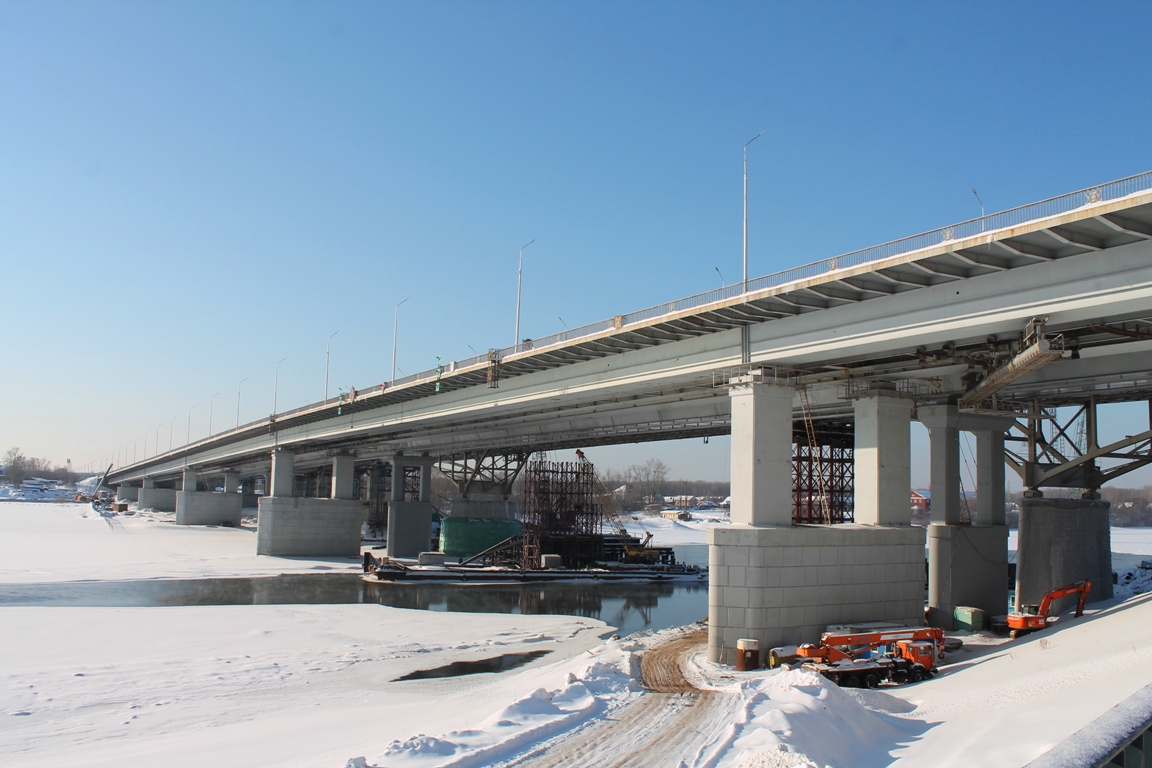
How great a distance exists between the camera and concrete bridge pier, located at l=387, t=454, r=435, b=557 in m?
80.6

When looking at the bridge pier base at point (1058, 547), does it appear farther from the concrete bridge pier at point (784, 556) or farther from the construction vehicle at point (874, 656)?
the construction vehicle at point (874, 656)

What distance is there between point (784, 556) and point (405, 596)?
31.1m

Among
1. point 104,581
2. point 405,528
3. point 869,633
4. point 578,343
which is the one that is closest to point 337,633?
point 578,343

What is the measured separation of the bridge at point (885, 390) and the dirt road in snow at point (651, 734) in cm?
656

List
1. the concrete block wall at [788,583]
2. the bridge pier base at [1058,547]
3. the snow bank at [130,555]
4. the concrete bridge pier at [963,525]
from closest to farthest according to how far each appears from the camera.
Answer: the concrete block wall at [788,583] < the concrete bridge pier at [963,525] < the bridge pier base at [1058,547] < the snow bank at [130,555]

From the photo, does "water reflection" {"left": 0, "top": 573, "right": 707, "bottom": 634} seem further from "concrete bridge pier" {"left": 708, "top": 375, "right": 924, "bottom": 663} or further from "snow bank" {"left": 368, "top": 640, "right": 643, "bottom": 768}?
"snow bank" {"left": 368, "top": 640, "right": 643, "bottom": 768}

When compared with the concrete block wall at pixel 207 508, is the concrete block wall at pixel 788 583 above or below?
above

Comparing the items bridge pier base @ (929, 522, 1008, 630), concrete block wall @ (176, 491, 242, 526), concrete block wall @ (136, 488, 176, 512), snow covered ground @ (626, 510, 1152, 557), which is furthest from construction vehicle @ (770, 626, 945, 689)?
concrete block wall @ (136, 488, 176, 512)

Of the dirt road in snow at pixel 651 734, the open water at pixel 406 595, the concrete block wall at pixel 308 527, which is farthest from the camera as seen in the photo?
the concrete block wall at pixel 308 527

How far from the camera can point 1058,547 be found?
151 feet

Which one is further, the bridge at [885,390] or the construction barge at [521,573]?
the construction barge at [521,573]

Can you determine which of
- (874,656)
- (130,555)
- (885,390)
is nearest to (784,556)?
(874,656)

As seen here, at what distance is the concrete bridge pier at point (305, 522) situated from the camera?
7512cm

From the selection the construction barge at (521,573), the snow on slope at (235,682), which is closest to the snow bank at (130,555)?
the construction barge at (521,573)
